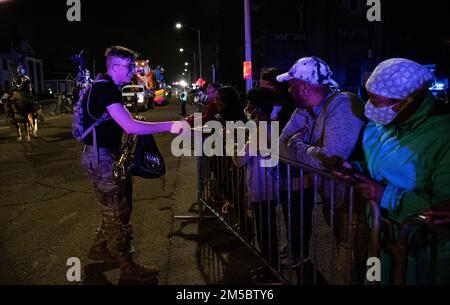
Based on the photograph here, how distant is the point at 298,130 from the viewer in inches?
138

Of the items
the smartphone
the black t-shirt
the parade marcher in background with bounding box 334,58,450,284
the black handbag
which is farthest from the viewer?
the black handbag

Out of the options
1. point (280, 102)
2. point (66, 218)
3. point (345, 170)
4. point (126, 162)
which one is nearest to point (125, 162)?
point (126, 162)

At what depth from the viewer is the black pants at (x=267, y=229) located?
12.1 feet

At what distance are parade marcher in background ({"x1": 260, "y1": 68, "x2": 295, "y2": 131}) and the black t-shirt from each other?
1.49 m

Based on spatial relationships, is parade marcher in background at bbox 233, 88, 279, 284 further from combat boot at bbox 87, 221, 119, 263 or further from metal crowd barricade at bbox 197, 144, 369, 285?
combat boot at bbox 87, 221, 119, 263

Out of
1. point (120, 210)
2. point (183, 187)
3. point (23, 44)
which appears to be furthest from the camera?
point (23, 44)

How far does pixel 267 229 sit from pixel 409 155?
6.41 feet

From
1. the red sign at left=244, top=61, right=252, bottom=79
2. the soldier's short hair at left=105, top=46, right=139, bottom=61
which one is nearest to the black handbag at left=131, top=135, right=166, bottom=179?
the soldier's short hair at left=105, top=46, right=139, bottom=61

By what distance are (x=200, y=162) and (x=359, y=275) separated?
9.85 feet

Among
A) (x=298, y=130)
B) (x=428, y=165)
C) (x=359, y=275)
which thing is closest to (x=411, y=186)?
(x=428, y=165)

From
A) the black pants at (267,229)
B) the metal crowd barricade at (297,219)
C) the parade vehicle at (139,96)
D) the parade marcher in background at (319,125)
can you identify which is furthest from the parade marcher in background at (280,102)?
the parade vehicle at (139,96)

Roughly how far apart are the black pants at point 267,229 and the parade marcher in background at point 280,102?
835 mm

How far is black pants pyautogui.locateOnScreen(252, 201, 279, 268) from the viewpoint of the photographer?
145 inches
